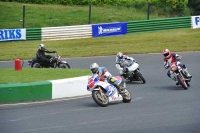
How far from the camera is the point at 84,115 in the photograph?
45.9ft

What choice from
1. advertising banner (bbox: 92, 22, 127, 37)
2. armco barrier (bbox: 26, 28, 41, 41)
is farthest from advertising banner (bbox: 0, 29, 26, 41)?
advertising banner (bbox: 92, 22, 127, 37)

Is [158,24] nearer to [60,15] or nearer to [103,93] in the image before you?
[60,15]

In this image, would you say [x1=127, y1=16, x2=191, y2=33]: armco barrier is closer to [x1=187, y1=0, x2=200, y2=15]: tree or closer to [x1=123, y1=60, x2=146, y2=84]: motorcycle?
[x1=187, y1=0, x2=200, y2=15]: tree

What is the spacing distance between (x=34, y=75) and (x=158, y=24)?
781 inches

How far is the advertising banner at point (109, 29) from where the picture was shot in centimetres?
3512

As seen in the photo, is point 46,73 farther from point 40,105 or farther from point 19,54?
point 19,54

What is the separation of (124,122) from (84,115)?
4.59ft

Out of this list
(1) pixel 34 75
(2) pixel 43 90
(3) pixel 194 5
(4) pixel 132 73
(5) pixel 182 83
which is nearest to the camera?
(2) pixel 43 90

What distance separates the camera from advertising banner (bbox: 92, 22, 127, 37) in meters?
35.1

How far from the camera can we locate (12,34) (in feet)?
109

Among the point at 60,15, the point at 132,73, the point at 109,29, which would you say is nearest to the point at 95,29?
the point at 109,29

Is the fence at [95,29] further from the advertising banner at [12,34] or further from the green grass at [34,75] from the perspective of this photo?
the green grass at [34,75]

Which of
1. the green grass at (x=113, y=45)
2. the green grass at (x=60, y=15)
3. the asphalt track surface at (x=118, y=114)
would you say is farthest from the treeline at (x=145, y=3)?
the asphalt track surface at (x=118, y=114)

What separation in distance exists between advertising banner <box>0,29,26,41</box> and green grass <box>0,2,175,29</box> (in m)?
3.89
